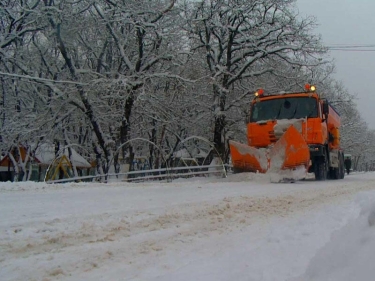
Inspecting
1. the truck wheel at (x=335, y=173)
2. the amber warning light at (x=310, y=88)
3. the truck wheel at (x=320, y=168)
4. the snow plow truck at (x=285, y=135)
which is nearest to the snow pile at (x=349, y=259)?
the snow plow truck at (x=285, y=135)

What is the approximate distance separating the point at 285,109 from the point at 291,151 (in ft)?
6.83

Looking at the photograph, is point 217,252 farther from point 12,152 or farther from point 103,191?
point 12,152

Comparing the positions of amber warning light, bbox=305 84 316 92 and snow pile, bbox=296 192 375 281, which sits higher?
amber warning light, bbox=305 84 316 92

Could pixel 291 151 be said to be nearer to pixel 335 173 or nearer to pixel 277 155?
pixel 277 155

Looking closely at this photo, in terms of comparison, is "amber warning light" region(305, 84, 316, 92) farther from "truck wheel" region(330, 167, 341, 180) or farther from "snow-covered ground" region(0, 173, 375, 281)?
"snow-covered ground" region(0, 173, 375, 281)

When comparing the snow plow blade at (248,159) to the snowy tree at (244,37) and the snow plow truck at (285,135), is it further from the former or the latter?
the snowy tree at (244,37)

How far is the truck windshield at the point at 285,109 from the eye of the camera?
14773mm

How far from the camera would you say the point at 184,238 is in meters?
5.27

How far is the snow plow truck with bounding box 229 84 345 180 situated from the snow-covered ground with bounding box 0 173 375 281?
497 centimetres

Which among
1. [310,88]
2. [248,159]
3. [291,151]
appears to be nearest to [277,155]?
[291,151]

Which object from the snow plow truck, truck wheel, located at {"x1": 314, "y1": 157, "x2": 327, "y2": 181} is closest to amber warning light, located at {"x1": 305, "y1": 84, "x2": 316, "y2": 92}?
the snow plow truck

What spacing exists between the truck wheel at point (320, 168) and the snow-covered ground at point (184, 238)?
23.8ft

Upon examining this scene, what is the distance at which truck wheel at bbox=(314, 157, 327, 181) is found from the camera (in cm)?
1559

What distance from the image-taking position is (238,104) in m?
23.9
